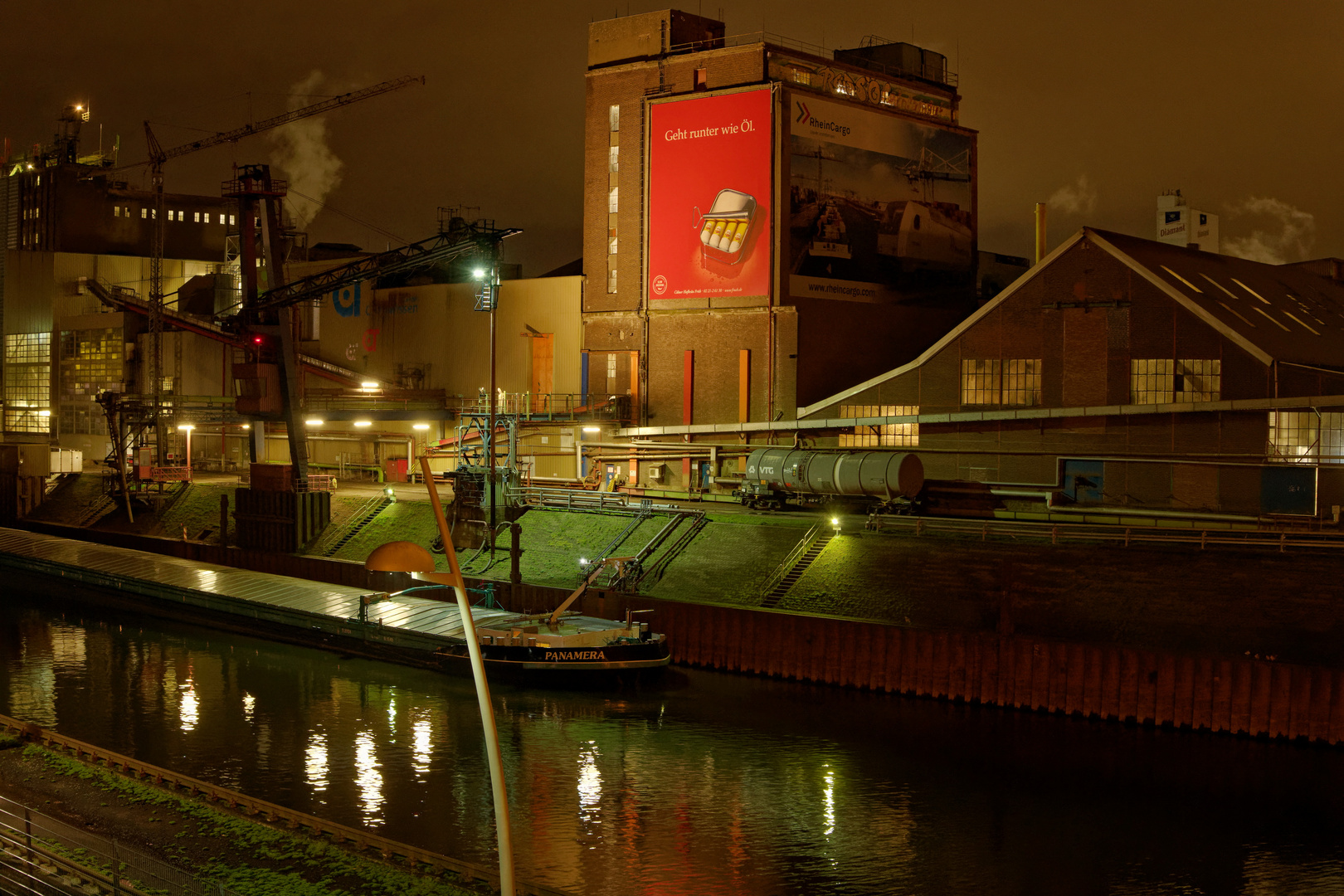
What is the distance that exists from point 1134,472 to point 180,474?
2123 inches

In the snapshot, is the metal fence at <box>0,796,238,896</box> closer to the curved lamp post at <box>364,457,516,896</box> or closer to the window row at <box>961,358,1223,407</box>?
the curved lamp post at <box>364,457,516,896</box>

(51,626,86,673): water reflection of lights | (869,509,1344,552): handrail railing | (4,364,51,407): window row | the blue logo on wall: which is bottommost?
(51,626,86,673): water reflection of lights

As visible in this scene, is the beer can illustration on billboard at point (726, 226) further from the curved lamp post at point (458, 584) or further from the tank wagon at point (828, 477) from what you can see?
the curved lamp post at point (458, 584)

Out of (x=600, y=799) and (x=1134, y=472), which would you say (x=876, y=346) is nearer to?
(x=1134, y=472)

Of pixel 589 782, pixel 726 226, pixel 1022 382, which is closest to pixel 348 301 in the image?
pixel 726 226

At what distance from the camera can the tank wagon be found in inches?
1789

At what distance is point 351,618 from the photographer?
4150cm

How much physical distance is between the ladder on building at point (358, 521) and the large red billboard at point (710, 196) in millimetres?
17281

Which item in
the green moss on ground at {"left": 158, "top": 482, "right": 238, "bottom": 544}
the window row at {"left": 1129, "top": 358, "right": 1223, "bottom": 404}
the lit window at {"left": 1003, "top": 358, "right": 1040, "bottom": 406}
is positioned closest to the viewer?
the window row at {"left": 1129, "top": 358, "right": 1223, "bottom": 404}

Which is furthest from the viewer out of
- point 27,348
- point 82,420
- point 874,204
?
point 27,348

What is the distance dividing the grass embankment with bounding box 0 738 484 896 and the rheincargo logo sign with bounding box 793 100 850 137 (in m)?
45.2

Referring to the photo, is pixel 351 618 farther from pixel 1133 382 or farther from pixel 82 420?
pixel 82 420

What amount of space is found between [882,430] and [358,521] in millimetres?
25623

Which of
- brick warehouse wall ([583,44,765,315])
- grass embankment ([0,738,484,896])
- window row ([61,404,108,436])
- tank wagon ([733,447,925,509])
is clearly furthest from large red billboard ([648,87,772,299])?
window row ([61,404,108,436])
